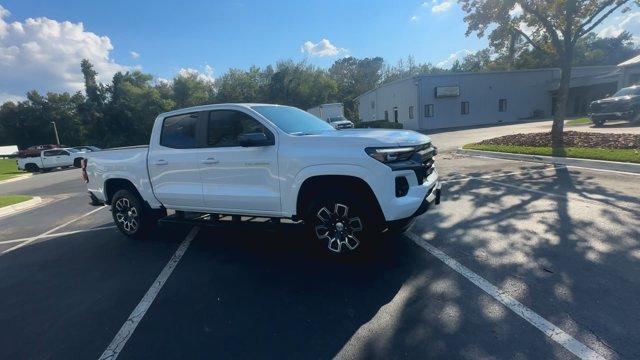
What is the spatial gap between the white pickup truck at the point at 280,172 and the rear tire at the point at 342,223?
0.01 m

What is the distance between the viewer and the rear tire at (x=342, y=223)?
425 cm

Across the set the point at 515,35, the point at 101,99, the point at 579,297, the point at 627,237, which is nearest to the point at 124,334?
the point at 579,297

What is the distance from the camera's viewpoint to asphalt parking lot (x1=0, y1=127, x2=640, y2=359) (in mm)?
2959

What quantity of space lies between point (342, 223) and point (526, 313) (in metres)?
2.07

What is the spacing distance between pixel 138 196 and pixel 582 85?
40.7 meters

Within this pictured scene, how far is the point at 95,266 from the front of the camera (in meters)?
5.26

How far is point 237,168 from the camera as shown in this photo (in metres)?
4.91

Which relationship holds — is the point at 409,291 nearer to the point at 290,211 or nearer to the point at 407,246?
the point at 407,246

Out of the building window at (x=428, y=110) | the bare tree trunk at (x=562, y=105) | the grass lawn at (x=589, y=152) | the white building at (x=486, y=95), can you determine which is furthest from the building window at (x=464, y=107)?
the grass lawn at (x=589, y=152)

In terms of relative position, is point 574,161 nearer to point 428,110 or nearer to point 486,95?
point 428,110

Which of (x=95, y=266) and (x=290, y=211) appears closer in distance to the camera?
(x=290, y=211)

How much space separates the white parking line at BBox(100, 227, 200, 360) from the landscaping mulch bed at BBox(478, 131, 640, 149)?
39.2 feet

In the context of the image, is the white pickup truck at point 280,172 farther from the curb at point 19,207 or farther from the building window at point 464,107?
the building window at point 464,107

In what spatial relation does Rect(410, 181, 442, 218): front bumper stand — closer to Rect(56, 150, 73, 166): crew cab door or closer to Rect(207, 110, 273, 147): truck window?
Rect(207, 110, 273, 147): truck window
